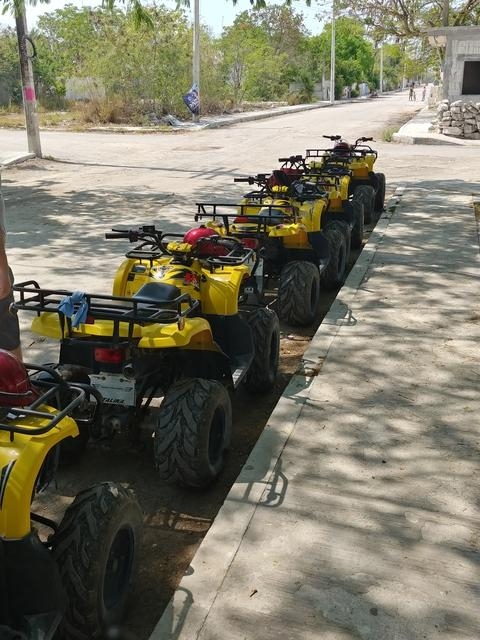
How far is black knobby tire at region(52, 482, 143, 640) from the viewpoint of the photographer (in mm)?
2316

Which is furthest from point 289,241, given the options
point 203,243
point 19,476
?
point 19,476

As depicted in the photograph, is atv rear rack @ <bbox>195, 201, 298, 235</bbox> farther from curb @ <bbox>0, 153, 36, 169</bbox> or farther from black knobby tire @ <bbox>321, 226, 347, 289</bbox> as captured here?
curb @ <bbox>0, 153, 36, 169</bbox>

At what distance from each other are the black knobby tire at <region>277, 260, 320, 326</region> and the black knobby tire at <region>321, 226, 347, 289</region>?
0.88 metres

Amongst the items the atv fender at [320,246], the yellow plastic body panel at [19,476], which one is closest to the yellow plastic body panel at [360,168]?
the atv fender at [320,246]

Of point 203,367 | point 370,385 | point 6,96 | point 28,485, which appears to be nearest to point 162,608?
point 28,485

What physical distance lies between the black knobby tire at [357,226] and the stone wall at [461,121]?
17.1 meters

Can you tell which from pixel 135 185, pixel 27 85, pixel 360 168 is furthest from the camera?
pixel 27 85

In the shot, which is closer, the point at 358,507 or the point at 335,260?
the point at 358,507

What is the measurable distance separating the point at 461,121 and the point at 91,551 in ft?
79.5

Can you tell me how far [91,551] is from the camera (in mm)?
2334

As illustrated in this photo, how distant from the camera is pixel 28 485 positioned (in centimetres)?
209

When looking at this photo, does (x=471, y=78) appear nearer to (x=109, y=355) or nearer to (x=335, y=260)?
(x=335, y=260)

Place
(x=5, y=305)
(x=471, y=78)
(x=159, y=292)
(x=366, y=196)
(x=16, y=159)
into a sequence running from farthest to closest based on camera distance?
(x=471, y=78) < (x=16, y=159) < (x=366, y=196) < (x=5, y=305) < (x=159, y=292)

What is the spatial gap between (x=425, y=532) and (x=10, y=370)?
192 centimetres
